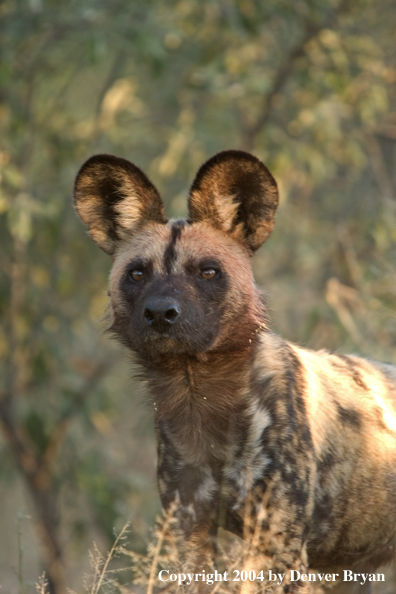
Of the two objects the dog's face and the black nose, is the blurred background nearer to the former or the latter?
the dog's face

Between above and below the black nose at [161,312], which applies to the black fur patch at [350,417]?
below

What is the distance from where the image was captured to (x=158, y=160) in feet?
28.6

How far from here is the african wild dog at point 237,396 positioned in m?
3.19

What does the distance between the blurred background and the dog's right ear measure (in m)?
2.51

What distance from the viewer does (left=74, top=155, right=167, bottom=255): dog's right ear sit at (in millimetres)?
3660

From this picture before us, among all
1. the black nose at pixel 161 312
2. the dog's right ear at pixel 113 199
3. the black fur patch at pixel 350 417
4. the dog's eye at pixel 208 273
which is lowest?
the black fur patch at pixel 350 417

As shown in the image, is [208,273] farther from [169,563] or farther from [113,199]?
[169,563]

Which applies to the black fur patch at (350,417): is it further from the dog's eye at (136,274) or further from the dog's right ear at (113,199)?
the dog's right ear at (113,199)

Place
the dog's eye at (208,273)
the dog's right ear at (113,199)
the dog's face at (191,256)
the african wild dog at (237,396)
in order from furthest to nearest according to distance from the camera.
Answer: the dog's right ear at (113,199), the dog's eye at (208,273), the dog's face at (191,256), the african wild dog at (237,396)

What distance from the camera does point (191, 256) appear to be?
3455 millimetres

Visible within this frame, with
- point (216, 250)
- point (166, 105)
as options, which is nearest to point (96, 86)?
point (166, 105)

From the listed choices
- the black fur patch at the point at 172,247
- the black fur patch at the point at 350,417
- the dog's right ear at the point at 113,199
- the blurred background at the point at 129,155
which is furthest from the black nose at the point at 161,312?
the blurred background at the point at 129,155

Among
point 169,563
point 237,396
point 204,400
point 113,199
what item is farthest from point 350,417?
point 113,199

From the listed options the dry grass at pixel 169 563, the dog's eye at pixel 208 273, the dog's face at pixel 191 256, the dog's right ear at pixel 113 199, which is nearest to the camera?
the dry grass at pixel 169 563
